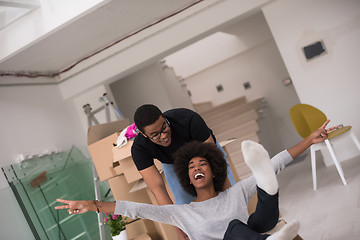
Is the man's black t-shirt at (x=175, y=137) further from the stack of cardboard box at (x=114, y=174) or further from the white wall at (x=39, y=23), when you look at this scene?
the white wall at (x=39, y=23)

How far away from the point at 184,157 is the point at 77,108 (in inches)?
160

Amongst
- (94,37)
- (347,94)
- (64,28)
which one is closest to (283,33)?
(347,94)

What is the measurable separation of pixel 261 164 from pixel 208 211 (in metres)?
0.41

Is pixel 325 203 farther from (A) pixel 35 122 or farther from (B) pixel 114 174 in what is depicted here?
(A) pixel 35 122

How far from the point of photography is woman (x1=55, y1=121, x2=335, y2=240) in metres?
1.66

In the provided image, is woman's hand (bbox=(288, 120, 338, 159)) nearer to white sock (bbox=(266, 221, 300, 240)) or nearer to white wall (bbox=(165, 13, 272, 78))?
white sock (bbox=(266, 221, 300, 240))

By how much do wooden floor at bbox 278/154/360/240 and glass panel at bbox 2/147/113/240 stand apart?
194cm

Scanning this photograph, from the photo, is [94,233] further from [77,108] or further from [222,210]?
[222,210]

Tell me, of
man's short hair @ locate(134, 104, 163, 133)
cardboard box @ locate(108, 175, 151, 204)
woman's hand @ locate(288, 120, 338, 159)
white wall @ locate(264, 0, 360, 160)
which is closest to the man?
man's short hair @ locate(134, 104, 163, 133)

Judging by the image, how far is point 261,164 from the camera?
1.59 metres

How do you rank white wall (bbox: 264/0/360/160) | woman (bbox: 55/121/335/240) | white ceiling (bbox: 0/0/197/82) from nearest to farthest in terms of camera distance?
woman (bbox: 55/121/335/240) → white ceiling (bbox: 0/0/197/82) → white wall (bbox: 264/0/360/160)

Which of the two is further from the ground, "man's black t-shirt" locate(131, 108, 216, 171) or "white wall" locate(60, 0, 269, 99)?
"white wall" locate(60, 0, 269, 99)

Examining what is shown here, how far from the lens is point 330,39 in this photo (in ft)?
17.1

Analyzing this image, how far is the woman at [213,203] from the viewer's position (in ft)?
5.46
